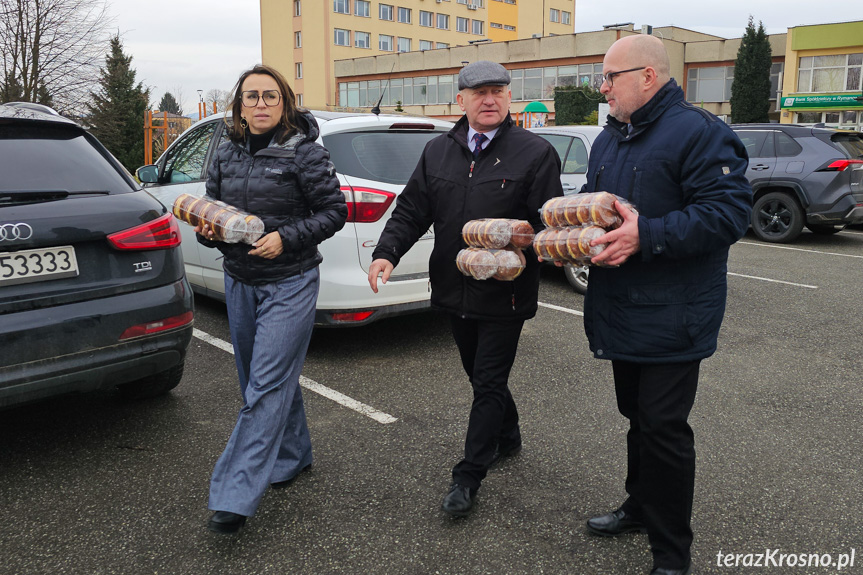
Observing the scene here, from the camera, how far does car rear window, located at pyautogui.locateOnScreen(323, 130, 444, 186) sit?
473 centimetres

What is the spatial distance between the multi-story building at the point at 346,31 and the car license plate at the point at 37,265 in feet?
201

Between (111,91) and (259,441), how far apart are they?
36389 millimetres

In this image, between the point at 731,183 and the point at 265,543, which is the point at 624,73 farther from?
the point at 265,543

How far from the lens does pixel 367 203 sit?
464 centimetres

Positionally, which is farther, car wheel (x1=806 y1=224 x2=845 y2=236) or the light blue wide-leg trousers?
car wheel (x1=806 y1=224 x2=845 y2=236)

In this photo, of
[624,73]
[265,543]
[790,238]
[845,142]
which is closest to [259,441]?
[265,543]

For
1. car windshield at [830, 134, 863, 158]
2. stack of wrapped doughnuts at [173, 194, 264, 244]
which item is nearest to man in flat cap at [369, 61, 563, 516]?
Answer: stack of wrapped doughnuts at [173, 194, 264, 244]

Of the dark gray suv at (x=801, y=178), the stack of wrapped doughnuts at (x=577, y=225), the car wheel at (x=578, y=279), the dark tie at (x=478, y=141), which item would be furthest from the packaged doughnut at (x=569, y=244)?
the dark gray suv at (x=801, y=178)

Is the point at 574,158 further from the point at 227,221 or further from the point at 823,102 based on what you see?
the point at 823,102

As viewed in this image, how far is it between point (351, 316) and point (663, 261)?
2.69 meters

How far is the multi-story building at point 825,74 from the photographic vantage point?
1570 inches

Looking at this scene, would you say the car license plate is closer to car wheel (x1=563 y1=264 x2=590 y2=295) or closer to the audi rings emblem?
the audi rings emblem

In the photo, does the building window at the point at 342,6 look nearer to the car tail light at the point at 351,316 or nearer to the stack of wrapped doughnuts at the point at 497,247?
the car tail light at the point at 351,316

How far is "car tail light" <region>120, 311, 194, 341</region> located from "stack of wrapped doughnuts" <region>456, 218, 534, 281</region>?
153cm
